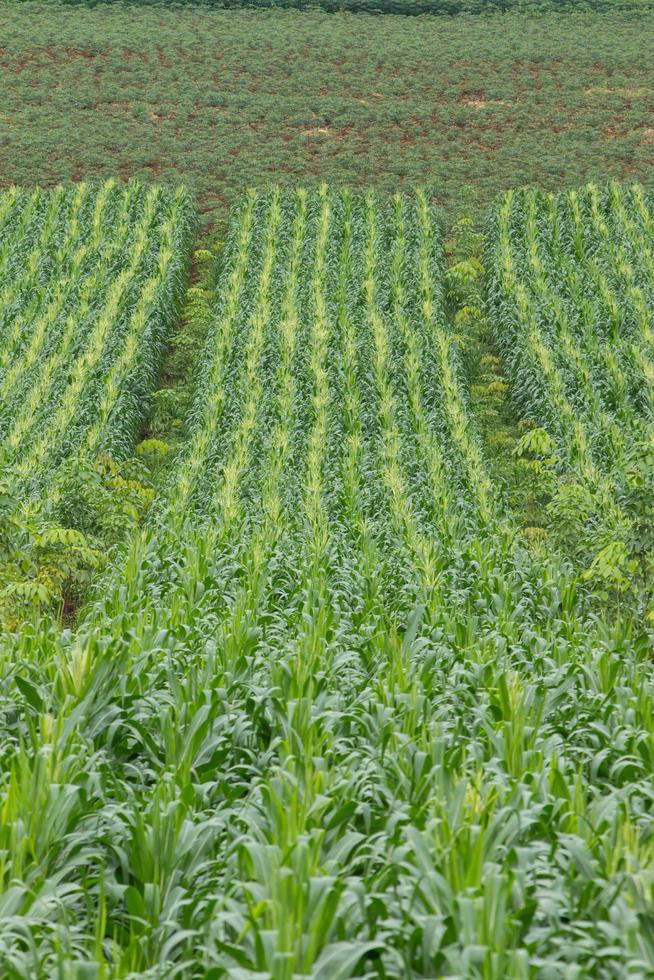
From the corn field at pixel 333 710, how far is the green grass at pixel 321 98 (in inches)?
552

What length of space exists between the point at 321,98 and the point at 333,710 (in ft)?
108

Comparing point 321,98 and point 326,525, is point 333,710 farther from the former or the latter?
point 321,98

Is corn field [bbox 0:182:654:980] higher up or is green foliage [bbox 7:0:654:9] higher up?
green foliage [bbox 7:0:654:9]

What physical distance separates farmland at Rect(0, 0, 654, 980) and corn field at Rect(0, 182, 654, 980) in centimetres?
2

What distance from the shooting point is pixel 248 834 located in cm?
413

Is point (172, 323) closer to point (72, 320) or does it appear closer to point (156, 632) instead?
point (72, 320)

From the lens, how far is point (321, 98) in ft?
115

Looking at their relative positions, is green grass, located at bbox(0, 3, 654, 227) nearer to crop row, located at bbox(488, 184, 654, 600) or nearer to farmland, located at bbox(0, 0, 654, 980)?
farmland, located at bbox(0, 0, 654, 980)

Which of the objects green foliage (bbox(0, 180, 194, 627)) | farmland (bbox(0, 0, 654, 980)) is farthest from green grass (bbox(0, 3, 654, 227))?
green foliage (bbox(0, 180, 194, 627))

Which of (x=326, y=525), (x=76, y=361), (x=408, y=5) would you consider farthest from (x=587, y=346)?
(x=408, y=5)

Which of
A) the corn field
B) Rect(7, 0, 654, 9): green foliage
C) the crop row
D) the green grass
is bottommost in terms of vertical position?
the corn field

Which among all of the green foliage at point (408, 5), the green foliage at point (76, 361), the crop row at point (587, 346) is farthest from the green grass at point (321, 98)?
the crop row at point (587, 346)

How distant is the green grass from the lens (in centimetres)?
3009

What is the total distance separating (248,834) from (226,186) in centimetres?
2693
